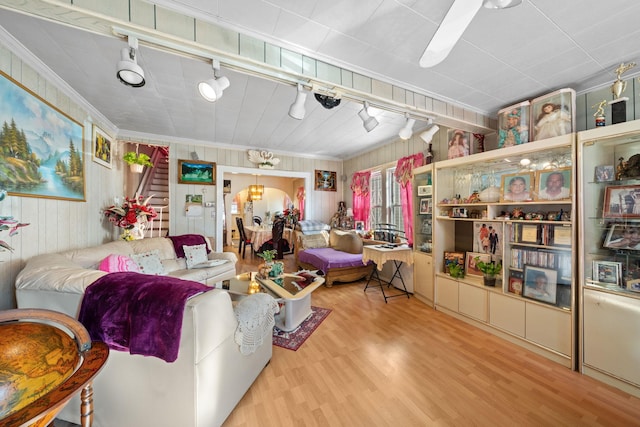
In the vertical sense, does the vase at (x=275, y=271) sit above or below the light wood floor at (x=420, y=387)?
above

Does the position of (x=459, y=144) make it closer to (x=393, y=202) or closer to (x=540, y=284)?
(x=393, y=202)

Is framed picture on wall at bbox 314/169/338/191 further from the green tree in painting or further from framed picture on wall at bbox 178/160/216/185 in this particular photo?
the green tree in painting

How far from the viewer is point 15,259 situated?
5.69 ft

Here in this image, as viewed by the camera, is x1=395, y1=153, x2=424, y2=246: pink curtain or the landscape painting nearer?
the landscape painting

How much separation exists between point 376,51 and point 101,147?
3.56 meters

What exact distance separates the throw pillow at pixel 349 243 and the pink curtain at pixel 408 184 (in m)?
0.93

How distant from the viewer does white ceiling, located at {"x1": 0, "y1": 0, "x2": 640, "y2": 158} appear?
1.43 m

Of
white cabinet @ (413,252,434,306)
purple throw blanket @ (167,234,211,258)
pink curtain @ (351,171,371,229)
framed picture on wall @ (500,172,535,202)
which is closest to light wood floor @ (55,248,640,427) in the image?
white cabinet @ (413,252,434,306)

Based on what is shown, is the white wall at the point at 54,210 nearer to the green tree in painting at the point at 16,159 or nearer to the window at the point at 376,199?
the green tree in painting at the point at 16,159

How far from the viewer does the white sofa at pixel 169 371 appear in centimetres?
122

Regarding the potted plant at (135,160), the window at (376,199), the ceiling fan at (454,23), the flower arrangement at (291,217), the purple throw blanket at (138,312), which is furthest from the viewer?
the flower arrangement at (291,217)

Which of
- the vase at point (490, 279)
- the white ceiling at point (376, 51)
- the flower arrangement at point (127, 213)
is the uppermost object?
the white ceiling at point (376, 51)

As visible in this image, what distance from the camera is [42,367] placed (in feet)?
2.79

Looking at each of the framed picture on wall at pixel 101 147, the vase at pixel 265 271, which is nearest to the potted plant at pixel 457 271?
the vase at pixel 265 271
